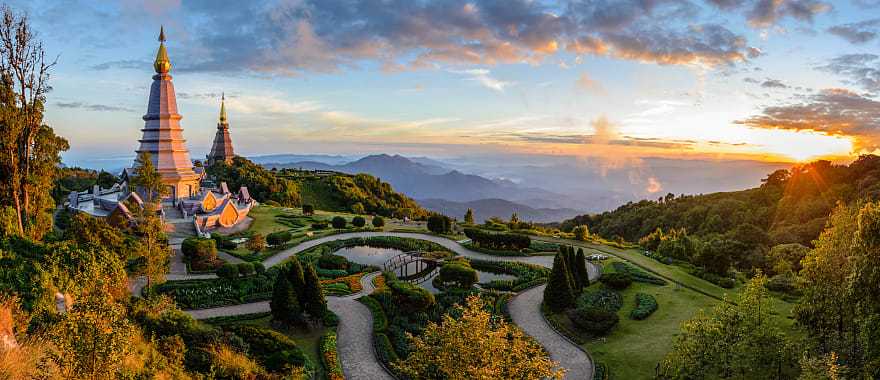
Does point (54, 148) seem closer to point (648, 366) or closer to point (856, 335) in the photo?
point (648, 366)

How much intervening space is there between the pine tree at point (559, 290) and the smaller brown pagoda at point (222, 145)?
7938 centimetres

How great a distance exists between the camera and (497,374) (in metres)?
11.6

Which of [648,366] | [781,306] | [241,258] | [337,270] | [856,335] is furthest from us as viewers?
[241,258]

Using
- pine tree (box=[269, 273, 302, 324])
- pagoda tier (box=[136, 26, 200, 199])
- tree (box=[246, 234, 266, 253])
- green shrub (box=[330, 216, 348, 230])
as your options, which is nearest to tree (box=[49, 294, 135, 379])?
pine tree (box=[269, 273, 302, 324])

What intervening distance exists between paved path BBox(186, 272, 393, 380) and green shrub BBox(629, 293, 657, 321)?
45.5 ft

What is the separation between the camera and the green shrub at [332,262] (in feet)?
110

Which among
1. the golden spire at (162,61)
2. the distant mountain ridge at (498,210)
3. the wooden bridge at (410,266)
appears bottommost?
the distant mountain ridge at (498,210)

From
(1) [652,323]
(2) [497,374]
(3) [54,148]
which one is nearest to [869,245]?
(1) [652,323]

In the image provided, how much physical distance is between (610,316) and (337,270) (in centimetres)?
1820

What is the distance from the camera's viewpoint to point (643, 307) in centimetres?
2544

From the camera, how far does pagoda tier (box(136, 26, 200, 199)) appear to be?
1812 inches

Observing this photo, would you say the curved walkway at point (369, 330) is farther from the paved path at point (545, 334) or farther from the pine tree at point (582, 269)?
the pine tree at point (582, 269)

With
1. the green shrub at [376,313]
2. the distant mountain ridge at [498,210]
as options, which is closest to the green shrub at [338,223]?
the green shrub at [376,313]

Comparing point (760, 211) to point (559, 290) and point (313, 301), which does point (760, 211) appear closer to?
point (559, 290)
